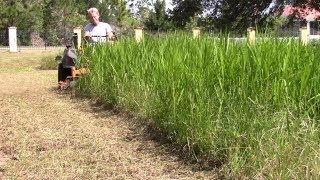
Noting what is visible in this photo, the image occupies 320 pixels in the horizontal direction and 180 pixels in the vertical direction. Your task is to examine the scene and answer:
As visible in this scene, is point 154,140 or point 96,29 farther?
point 96,29

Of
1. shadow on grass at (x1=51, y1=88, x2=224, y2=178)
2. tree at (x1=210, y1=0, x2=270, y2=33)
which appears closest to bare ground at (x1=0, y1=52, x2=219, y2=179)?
shadow on grass at (x1=51, y1=88, x2=224, y2=178)

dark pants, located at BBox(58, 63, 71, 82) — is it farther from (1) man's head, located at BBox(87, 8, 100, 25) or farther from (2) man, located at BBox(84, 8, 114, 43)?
(1) man's head, located at BBox(87, 8, 100, 25)

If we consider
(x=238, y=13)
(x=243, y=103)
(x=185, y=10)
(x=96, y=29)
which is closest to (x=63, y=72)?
(x=96, y=29)

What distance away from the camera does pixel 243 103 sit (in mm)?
3520

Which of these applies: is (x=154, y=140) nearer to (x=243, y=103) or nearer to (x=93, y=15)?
(x=243, y=103)

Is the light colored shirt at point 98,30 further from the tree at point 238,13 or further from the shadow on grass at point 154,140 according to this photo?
the tree at point 238,13

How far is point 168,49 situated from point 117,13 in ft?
152

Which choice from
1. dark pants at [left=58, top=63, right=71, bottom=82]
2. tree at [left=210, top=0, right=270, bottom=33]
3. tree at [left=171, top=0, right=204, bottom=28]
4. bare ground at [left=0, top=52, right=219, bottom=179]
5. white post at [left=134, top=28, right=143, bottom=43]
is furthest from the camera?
tree at [left=171, top=0, right=204, bottom=28]

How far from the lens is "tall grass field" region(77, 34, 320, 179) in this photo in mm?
2965

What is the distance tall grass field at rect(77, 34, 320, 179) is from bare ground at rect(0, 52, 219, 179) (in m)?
0.22

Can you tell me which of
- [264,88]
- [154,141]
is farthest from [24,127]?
[264,88]

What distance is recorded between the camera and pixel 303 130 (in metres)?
3.01

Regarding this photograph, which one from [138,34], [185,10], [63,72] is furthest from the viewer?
[185,10]

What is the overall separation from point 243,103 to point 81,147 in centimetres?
136
